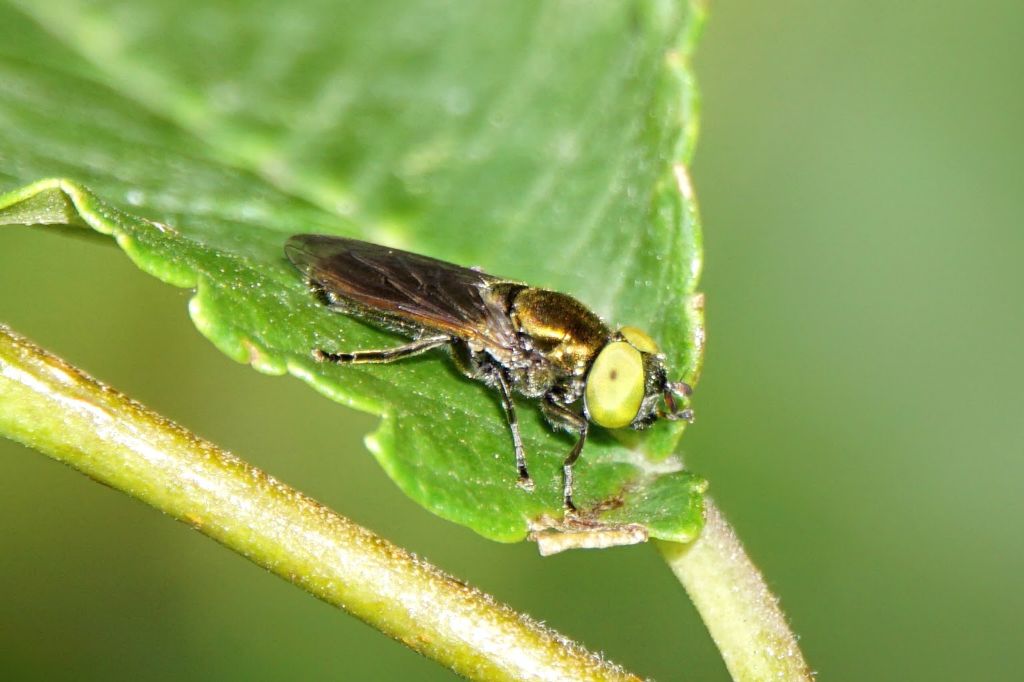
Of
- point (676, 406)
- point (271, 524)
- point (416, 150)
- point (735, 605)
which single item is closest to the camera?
point (271, 524)

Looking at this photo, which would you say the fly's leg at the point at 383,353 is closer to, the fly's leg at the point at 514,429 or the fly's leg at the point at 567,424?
the fly's leg at the point at 514,429

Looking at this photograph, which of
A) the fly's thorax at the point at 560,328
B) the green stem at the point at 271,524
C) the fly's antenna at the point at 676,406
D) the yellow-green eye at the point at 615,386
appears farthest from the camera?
the fly's thorax at the point at 560,328

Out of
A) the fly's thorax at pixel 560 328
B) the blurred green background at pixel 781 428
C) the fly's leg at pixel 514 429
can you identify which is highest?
the blurred green background at pixel 781 428

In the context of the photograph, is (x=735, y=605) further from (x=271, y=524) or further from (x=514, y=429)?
(x=271, y=524)

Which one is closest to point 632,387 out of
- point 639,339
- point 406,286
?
point 639,339

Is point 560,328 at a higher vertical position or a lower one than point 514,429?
higher

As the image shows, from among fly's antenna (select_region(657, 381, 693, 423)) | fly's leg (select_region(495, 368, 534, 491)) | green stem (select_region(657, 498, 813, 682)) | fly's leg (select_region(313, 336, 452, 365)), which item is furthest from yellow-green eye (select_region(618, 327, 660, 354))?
green stem (select_region(657, 498, 813, 682))

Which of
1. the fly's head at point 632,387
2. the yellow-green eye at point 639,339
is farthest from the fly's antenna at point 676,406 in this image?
the yellow-green eye at point 639,339
